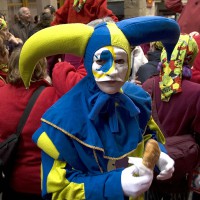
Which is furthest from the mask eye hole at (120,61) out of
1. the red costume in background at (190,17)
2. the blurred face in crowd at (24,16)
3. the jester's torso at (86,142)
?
the blurred face in crowd at (24,16)

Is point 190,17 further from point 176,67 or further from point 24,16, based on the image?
point 24,16

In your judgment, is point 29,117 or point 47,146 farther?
point 29,117

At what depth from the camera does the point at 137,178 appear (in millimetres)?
1333

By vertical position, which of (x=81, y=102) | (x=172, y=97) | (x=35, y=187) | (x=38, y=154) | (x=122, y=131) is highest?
(x=81, y=102)

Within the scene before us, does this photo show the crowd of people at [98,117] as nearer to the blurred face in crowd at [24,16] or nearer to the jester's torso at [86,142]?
the jester's torso at [86,142]

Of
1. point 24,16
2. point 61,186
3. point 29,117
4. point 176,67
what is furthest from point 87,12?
point 24,16

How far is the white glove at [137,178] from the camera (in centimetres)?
133

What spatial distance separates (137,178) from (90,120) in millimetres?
291

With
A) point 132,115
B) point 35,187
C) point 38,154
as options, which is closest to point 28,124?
point 38,154

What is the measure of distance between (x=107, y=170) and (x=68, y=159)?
0.58ft

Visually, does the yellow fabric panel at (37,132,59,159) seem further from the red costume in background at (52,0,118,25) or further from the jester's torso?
the red costume in background at (52,0,118,25)

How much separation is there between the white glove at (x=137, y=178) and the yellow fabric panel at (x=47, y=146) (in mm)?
284

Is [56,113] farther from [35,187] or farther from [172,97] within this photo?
[172,97]

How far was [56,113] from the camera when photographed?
57.2 inches
